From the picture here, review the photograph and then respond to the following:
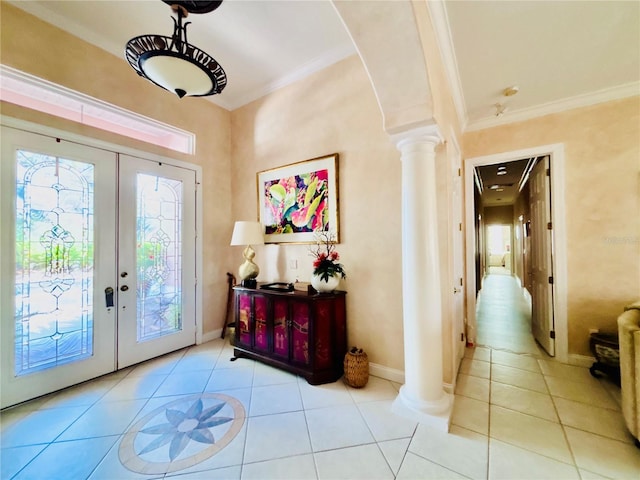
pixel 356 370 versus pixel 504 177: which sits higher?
pixel 504 177

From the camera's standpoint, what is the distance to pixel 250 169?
364 centimetres

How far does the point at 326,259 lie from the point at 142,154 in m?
2.51

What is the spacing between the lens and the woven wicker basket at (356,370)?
234 centimetres

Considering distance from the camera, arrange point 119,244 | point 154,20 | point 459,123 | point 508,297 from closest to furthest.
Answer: point 154,20 < point 119,244 < point 459,123 < point 508,297

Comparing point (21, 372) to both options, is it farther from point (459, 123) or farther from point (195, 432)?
point (459, 123)

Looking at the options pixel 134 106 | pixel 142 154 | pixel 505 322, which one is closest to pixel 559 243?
pixel 505 322


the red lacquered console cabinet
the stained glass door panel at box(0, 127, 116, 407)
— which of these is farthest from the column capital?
the stained glass door panel at box(0, 127, 116, 407)

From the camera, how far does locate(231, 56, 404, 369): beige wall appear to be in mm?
2496

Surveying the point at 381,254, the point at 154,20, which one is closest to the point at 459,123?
the point at 381,254

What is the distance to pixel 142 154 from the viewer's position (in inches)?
115

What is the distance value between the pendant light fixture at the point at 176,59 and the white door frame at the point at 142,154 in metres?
1.43

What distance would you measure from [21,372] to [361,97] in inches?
161

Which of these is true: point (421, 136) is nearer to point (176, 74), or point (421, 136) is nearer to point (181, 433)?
point (176, 74)

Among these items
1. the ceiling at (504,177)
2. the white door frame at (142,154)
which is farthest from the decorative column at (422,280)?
the white door frame at (142,154)
